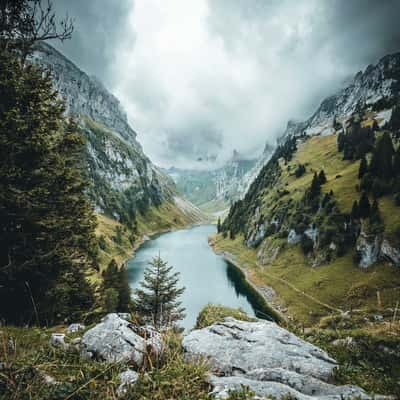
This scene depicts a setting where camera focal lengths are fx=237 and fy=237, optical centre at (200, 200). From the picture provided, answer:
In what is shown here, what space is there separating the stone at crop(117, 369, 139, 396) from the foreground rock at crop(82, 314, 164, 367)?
623mm

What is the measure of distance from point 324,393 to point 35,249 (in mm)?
14231

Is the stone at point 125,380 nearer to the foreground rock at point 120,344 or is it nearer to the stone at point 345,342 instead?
the foreground rock at point 120,344

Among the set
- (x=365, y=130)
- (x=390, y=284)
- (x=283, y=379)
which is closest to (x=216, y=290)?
(x=390, y=284)

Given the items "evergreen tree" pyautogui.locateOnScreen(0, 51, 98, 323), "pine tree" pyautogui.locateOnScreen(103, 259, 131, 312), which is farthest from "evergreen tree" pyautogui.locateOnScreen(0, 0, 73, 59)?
"pine tree" pyautogui.locateOnScreen(103, 259, 131, 312)

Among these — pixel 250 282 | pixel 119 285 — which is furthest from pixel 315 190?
pixel 119 285

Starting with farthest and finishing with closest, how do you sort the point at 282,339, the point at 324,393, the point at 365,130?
the point at 365,130 → the point at 282,339 → the point at 324,393

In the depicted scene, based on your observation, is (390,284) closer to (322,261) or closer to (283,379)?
Result: (322,261)

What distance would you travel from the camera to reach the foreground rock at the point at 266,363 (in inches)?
199

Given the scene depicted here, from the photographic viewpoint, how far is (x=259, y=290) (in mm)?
63281

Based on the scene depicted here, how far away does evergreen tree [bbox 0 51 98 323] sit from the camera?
1208 centimetres

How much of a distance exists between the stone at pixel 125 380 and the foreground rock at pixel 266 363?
50.5 inches

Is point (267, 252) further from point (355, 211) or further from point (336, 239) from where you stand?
point (355, 211)

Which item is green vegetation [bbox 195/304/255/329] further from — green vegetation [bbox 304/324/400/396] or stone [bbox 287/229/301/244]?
stone [bbox 287/229/301/244]

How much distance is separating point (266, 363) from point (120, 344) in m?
4.29
